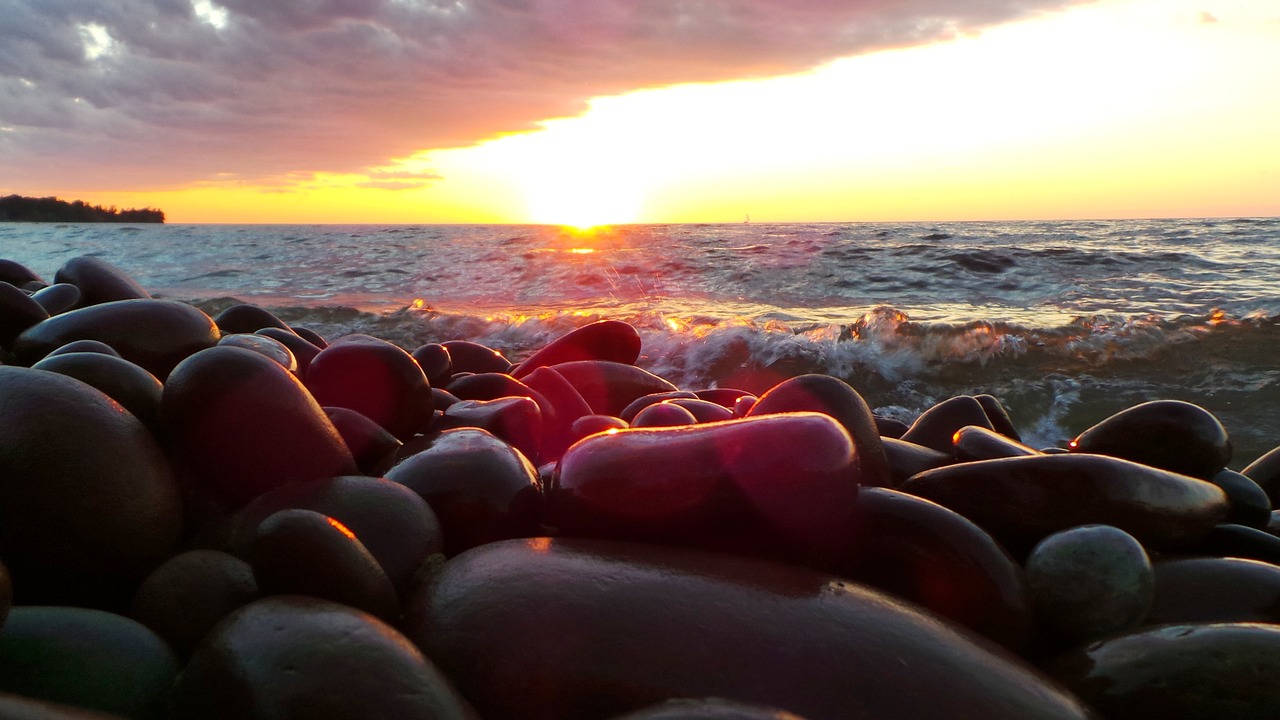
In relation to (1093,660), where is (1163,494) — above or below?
above

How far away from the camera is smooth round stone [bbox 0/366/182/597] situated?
59.9 inches

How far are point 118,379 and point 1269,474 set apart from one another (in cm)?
389

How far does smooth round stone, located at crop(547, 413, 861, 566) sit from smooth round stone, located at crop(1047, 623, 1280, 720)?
533 mm

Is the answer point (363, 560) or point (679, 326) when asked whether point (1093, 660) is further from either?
point (679, 326)

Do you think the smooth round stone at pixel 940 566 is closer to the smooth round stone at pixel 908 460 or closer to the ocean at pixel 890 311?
the smooth round stone at pixel 908 460

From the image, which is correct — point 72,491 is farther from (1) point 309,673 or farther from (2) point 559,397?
(2) point 559,397

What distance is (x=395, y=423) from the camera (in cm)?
290

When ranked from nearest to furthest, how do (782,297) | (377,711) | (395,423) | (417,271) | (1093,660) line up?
1. (377,711)
2. (1093,660)
3. (395,423)
4. (782,297)
5. (417,271)

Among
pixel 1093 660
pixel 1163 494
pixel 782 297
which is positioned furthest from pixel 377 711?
pixel 782 297

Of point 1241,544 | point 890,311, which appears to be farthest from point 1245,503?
point 890,311

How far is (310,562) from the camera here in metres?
1.34

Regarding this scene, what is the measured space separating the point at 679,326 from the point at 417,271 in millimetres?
10230

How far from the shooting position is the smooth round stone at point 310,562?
1.34 meters

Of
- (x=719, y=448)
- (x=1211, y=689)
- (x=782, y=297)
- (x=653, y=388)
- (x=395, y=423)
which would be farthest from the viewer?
(x=782, y=297)
